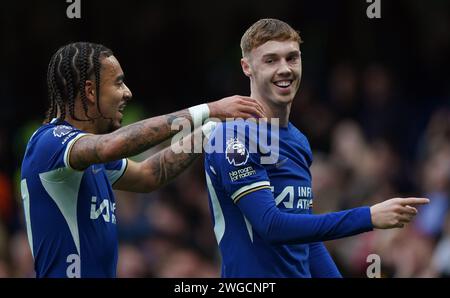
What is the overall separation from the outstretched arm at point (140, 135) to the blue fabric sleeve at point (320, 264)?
1.14 m

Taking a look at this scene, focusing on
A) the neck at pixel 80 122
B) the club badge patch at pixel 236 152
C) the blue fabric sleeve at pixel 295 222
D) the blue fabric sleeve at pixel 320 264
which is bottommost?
the blue fabric sleeve at pixel 320 264

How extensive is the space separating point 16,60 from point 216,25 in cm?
284

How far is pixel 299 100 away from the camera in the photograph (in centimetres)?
1357

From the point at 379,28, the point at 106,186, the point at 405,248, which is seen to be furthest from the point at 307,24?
the point at 106,186

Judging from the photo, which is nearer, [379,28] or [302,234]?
[302,234]

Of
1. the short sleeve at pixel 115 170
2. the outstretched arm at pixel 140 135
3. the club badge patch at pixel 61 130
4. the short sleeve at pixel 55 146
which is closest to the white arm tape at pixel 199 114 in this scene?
the outstretched arm at pixel 140 135

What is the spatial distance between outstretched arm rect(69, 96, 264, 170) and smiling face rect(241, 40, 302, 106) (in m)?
0.38

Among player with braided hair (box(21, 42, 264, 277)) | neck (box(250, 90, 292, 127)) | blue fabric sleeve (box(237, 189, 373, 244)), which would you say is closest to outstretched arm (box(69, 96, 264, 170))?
player with braided hair (box(21, 42, 264, 277))

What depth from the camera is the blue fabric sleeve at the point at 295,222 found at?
6152mm

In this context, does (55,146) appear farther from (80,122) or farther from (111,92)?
(111,92)

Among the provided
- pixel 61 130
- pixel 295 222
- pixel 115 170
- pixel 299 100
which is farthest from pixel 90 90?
pixel 299 100

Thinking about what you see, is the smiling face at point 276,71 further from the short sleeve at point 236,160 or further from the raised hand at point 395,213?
the raised hand at point 395,213

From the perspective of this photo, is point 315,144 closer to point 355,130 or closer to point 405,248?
point 355,130

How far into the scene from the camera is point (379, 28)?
14.1 meters
